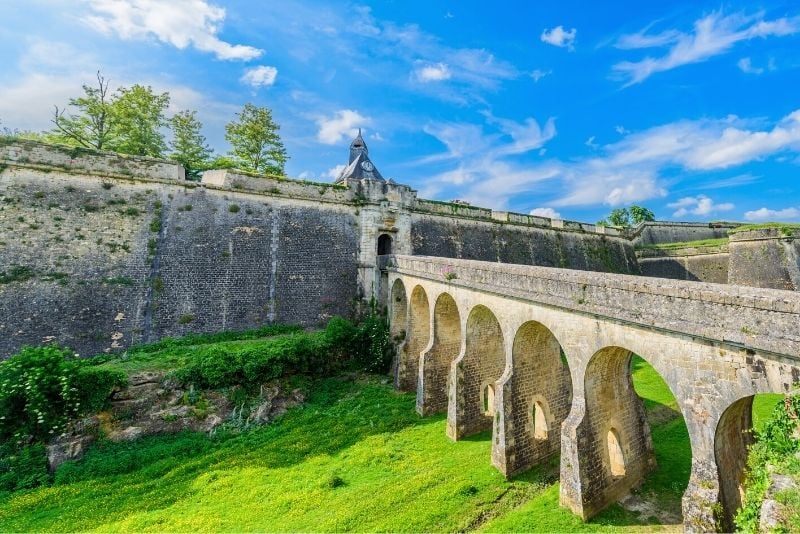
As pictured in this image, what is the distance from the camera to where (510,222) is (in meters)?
25.7

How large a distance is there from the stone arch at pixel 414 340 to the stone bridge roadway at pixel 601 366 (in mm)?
1782

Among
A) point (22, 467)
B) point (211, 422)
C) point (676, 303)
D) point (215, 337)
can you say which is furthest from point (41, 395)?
point (676, 303)

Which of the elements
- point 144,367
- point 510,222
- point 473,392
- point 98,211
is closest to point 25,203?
point 98,211

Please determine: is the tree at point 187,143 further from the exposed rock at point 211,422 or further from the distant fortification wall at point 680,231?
the distant fortification wall at point 680,231

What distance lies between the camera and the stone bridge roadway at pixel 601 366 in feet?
17.4

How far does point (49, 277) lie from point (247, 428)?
32.9ft

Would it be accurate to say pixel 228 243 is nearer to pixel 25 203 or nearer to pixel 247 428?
pixel 25 203

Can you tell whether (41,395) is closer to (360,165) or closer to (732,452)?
(732,452)

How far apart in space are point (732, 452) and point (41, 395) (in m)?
15.7

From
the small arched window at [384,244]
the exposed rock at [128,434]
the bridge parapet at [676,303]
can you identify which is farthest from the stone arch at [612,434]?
the small arched window at [384,244]

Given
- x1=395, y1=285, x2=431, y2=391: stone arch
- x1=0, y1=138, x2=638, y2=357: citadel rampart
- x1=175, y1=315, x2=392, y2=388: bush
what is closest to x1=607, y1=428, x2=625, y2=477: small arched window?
x1=395, y1=285, x2=431, y2=391: stone arch

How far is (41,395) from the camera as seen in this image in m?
9.48

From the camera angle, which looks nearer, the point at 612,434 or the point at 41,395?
the point at 612,434

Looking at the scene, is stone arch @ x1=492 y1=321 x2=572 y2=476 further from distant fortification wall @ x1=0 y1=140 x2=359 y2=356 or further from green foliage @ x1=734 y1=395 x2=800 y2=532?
distant fortification wall @ x1=0 y1=140 x2=359 y2=356
